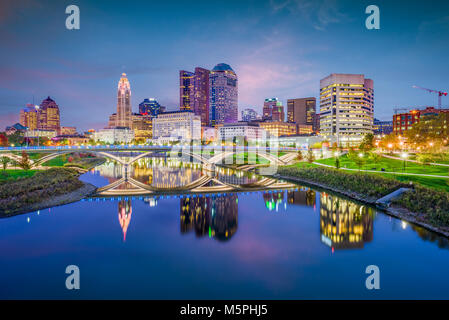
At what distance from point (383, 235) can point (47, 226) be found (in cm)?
2876

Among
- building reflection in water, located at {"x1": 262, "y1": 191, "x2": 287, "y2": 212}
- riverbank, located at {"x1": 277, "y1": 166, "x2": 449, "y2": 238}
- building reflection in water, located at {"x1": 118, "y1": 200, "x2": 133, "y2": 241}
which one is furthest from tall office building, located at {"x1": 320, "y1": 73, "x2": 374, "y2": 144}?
building reflection in water, located at {"x1": 118, "y1": 200, "x2": 133, "y2": 241}

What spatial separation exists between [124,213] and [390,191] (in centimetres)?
2993

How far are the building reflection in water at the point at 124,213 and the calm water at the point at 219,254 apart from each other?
228mm

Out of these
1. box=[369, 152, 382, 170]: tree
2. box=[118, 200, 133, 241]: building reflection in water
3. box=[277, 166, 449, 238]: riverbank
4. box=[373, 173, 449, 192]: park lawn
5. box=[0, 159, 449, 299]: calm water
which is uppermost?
box=[369, 152, 382, 170]: tree

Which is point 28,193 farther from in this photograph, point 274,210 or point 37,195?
point 274,210

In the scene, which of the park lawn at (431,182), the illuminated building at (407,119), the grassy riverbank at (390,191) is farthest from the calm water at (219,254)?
the illuminated building at (407,119)

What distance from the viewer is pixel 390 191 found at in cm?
3022

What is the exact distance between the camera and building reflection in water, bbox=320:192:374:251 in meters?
21.5

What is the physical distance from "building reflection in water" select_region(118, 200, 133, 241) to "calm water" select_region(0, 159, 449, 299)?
23 centimetres

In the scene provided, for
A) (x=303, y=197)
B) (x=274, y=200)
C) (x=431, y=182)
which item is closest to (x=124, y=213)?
(x=274, y=200)

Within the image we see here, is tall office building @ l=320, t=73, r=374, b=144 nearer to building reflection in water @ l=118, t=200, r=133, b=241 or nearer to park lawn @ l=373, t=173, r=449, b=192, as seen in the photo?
park lawn @ l=373, t=173, r=449, b=192

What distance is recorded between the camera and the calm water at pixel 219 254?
14405mm
